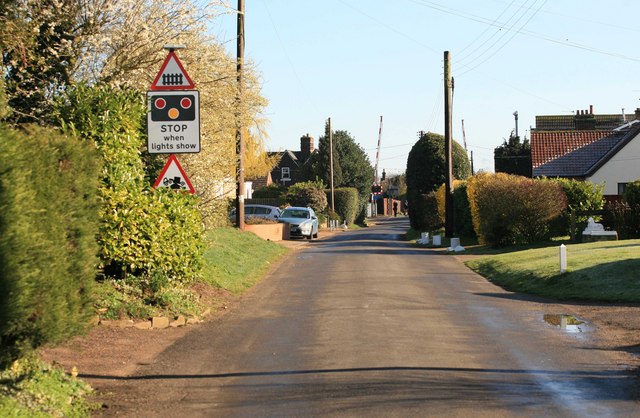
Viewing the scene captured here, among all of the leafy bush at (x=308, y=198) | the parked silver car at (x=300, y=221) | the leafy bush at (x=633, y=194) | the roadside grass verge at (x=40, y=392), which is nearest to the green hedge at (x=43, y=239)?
the roadside grass verge at (x=40, y=392)

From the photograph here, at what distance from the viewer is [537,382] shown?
8.66 meters

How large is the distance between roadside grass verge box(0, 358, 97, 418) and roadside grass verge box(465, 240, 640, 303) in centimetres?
1077

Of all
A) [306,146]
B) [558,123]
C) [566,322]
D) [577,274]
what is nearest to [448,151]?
[577,274]

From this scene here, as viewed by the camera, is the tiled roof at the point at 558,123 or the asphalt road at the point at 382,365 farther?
the tiled roof at the point at 558,123

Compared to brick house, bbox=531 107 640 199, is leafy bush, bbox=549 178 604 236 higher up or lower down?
lower down

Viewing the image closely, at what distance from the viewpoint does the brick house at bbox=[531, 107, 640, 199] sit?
44.4 metres

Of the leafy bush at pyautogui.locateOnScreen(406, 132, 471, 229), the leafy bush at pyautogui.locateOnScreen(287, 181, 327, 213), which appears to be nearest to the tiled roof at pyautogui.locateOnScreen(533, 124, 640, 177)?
the leafy bush at pyautogui.locateOnScreen(406, 132, 471, 229)

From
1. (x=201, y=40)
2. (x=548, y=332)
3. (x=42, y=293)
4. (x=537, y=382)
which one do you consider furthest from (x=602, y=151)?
(x=42, y=293)

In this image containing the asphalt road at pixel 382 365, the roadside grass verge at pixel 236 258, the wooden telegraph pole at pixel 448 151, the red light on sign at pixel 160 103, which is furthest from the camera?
the wooden telegraph pole at pixel 448 151

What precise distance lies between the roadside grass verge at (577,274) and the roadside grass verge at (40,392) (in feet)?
35.3

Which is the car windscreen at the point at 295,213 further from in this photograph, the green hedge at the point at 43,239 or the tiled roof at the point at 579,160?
the green hedge at the point at 43,239

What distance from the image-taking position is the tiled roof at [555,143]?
49.6m

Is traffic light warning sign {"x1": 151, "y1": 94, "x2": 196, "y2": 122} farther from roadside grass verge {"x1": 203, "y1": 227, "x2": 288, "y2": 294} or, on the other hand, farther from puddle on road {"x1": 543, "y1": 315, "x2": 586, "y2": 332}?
puddle on road {"x1": 543, "y1": 315, "x2": 586, "y2": 332}

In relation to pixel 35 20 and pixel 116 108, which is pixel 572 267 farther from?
pixel 35 20
